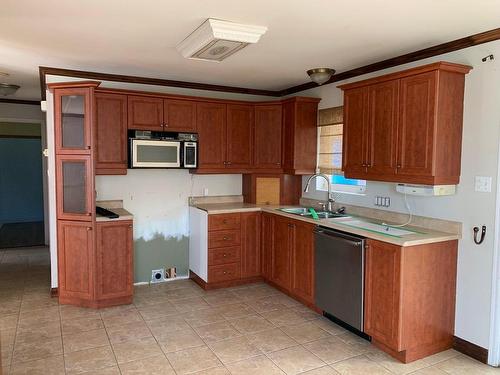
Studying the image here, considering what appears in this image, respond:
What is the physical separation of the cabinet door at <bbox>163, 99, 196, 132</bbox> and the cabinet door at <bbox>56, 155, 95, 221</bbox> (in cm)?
100

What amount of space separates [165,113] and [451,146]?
287cm

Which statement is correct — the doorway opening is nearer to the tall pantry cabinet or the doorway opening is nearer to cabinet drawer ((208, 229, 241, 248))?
the tall pantry cabinet

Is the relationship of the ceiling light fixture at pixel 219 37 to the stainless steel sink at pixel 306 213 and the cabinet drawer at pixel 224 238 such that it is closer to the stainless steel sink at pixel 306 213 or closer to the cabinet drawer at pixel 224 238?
the stainless steel sink at pixel 306 213

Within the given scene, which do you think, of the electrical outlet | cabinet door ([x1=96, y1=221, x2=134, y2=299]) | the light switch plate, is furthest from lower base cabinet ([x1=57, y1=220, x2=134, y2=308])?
the light switch plate

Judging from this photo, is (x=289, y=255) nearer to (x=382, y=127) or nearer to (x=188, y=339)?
(x=188, y=339)

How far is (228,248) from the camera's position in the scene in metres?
4.50

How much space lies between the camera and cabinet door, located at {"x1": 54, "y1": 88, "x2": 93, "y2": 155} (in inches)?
148

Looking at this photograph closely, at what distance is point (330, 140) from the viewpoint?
4.50m

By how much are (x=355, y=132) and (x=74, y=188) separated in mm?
2771

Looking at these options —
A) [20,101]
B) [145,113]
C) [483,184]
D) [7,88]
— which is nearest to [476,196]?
[483,184]

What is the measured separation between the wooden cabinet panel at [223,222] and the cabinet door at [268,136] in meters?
0.75

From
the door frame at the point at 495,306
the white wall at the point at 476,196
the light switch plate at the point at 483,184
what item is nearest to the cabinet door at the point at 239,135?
the white wall at the point at 476,196

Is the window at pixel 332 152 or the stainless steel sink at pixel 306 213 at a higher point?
the window at pixel 332 152

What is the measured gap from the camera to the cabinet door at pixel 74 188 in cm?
379
